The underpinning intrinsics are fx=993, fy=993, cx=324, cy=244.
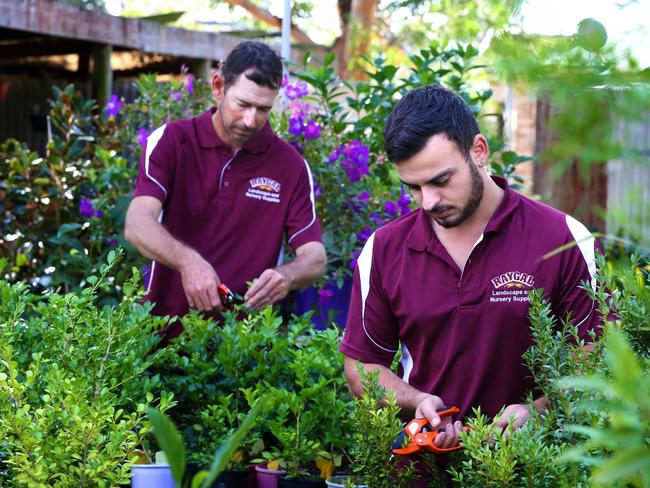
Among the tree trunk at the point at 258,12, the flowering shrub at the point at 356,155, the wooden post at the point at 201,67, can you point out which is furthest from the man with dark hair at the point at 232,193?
the tree trunk at the point at 258,12

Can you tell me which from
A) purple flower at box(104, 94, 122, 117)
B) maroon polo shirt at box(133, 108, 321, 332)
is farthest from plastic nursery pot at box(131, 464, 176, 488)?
purple flower at box(104, 94, 122, 117)

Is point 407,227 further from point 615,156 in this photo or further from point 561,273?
point 615,156

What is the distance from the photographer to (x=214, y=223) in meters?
4.10

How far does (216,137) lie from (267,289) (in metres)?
0.87

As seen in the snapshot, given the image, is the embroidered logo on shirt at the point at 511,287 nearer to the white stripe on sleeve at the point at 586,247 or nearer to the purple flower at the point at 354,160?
the white stripe on sleeve at the point at 586,247

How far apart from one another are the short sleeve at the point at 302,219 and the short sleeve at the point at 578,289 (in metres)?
1.73

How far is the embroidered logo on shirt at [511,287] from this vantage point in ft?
8.44

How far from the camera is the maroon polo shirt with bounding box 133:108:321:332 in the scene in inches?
159

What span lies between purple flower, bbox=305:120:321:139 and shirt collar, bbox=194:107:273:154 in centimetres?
82

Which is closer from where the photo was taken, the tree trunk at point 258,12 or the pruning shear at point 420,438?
the pruning shear at point 420,438

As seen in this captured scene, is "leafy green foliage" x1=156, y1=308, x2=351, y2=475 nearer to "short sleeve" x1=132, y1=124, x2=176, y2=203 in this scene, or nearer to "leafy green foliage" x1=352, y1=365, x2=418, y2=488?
"leafy green foliage" x1=352, y1=365, x2=418, y2=488

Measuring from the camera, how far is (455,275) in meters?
2.70

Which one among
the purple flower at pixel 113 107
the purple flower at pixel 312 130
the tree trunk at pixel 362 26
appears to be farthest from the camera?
the tree trunk at pixel 362 26

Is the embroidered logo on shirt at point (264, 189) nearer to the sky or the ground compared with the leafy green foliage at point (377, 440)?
nearer to the sky
